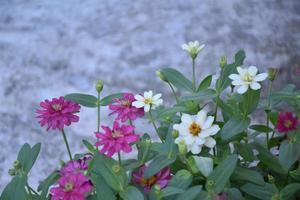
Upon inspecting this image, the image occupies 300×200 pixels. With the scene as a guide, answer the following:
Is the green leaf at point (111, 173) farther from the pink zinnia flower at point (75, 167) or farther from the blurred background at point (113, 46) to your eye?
the blurred background at point (113, 46)

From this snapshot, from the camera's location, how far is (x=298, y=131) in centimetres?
77

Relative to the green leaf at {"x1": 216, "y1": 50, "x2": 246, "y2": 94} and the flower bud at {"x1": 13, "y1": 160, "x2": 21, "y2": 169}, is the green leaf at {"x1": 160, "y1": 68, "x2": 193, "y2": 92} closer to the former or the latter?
the green leaf at {"x1": 216, "y1": 50, "x2": 246, "y2": 94}

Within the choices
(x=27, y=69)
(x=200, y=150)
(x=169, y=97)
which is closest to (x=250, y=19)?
(x=169, y=97)

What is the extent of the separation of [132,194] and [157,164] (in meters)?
0.05

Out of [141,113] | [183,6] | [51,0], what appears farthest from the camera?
[51,0]

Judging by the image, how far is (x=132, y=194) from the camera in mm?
670

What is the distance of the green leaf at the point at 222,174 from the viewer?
667mm

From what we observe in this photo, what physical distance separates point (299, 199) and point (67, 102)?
12.7 inches

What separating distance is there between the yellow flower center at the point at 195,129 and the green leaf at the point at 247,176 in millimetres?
81

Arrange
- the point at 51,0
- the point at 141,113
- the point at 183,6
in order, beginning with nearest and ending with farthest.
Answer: the point at 141,113, the point at 183,6, the point at 51,0

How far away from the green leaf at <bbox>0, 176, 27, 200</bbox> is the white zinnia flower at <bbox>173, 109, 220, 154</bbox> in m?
0.20

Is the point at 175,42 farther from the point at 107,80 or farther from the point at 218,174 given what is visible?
the point at 218,174

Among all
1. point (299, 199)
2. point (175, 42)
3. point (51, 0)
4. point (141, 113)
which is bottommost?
point (299, 199)

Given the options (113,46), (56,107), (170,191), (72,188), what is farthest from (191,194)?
(113,46)
